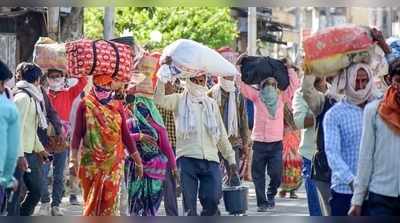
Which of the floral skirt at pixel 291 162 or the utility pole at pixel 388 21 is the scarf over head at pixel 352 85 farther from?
the floral skirt at pixel 291 162

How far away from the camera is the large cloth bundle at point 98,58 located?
7.48 meters

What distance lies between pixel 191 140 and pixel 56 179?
754 mm

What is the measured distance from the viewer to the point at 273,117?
7.75 metres

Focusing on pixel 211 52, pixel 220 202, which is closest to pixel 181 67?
pixel 211 52

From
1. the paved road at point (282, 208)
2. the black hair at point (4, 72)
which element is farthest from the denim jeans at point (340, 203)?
the black hair at point (4, 72)

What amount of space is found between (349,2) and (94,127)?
4.82 ft

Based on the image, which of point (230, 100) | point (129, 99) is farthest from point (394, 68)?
point (129, 99)

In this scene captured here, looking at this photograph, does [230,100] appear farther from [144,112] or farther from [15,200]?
[15,200]

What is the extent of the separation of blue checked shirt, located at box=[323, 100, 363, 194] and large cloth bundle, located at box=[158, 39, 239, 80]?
0.56 meters

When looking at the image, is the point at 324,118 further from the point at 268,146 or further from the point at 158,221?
the point at 158,221

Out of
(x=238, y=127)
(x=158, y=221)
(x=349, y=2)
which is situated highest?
(x=349, y=2)

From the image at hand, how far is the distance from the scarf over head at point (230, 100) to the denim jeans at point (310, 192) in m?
0.41

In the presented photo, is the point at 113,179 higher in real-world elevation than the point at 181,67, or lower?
lower

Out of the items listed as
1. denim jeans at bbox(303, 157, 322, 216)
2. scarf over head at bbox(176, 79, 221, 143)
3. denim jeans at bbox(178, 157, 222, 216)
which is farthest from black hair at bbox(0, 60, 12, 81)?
denim jeans at bbox(303, 157, 322, 216)
